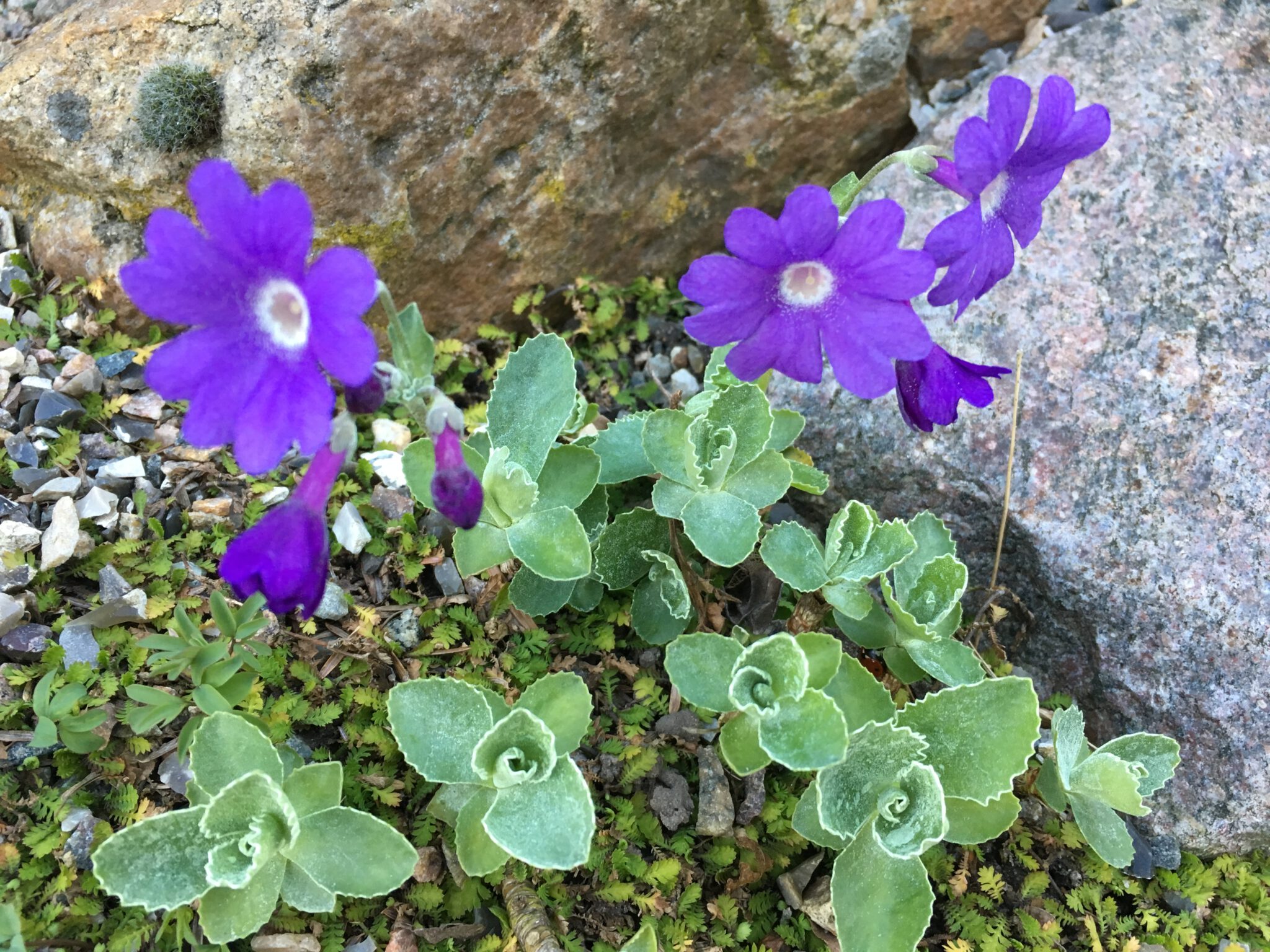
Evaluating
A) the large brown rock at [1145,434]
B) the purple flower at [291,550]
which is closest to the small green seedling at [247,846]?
the purple flower at [291,550]

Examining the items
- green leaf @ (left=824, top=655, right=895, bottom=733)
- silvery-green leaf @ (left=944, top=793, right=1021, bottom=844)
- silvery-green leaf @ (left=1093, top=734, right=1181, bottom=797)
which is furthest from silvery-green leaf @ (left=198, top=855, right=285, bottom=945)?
silvery-green leaf @ (left=1093, top=734, right=1181, bottom=797)

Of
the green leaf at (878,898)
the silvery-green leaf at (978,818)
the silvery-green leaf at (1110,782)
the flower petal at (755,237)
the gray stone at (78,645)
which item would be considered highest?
the flower petal at (755,237)

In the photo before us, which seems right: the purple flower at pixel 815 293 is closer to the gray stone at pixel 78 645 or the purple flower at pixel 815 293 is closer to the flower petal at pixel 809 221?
the flower petal at pixel 809 221

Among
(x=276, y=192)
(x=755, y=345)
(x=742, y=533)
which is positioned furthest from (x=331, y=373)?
(x=742, y=533)

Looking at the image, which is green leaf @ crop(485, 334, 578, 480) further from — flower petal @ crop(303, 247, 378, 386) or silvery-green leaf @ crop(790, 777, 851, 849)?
silvery-green leaf @ crop(790, 777, 851, 849)

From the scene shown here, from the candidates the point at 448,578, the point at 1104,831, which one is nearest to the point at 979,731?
the point at 1104,831

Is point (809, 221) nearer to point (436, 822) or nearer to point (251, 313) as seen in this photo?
point (251, 313)

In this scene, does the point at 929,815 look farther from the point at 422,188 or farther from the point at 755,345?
the point at 422,188
